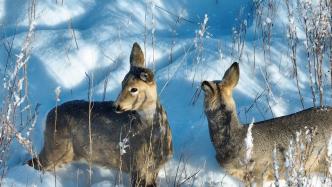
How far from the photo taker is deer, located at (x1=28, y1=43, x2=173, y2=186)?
4.97 meters

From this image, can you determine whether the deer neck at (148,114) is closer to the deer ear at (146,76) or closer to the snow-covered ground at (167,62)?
the deer ear at (146,76)

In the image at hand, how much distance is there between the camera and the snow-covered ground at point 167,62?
212 inches

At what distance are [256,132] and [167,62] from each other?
7.27 feet

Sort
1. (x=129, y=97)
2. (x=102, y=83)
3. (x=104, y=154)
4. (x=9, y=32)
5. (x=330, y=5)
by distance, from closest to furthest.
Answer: (x=129, y=97) < (x=104, y=154) < (x=330, y=5) < (x=102, y=83) < (x=9, y=32)

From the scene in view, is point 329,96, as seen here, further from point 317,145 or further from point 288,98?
point 317,145

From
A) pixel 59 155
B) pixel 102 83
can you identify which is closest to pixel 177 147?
pixel 59 155

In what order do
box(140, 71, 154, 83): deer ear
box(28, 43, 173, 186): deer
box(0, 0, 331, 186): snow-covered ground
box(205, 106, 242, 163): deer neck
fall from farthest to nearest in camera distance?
box(0, 0, 331, 186): snow-covered ground < box(205, 106, 242, 163): deer neck < box(28, 43, 173, 186): deer < box(140, 71, 154, 83): deer ear

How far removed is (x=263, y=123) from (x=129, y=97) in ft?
3.55

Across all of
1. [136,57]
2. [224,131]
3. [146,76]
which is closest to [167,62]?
[136,57]

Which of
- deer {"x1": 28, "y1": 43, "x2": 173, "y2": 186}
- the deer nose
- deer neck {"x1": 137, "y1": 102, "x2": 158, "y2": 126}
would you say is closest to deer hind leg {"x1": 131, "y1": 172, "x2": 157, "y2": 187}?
deer {"x1": 28, "y1": 43, "x2": 173, "y2": 186}

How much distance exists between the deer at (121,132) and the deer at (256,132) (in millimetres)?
435

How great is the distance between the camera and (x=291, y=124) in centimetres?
504

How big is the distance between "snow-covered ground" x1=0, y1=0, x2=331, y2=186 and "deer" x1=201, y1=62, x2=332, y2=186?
0.66 feet

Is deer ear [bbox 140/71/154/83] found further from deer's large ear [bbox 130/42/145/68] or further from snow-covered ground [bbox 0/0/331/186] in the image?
snow-covered ground [bbox 0/0/331/186]
